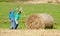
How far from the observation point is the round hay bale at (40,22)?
17.5m

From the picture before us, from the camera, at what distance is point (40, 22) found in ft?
58.4

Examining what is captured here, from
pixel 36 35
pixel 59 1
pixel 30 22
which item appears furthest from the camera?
pixel 59 1

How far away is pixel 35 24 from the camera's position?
60.4 feet

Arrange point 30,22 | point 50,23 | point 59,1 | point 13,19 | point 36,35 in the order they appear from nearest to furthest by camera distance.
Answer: point 36,35 → point 13,19 → point 50,23 → point 30,22 → point 59,1

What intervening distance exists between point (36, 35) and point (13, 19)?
21.6 ft

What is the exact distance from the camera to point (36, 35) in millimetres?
9859

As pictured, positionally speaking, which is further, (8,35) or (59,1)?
(59,1)

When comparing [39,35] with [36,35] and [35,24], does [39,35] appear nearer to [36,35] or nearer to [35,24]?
[36,35]

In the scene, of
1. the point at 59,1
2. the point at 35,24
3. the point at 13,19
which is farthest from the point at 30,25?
the point at 59,1

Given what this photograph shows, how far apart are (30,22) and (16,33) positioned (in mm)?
8710

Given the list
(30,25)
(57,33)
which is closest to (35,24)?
(30,25)

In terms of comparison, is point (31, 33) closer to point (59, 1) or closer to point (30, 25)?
point (30, 25)

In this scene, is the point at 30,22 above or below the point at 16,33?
below

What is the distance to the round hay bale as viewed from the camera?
57.3 feet
